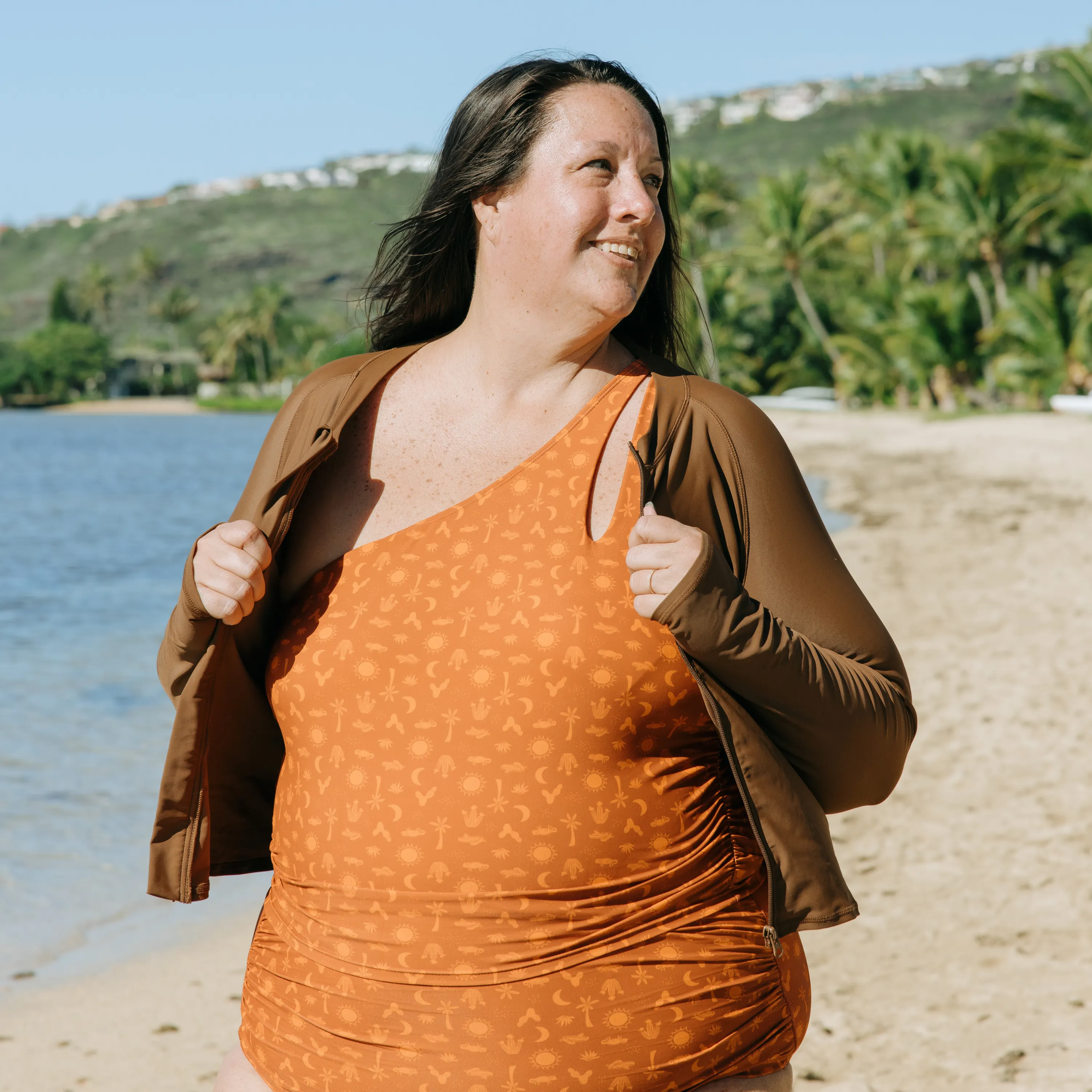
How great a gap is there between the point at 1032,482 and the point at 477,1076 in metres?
20.8

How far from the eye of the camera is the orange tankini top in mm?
1497

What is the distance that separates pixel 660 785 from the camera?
5.14 ft

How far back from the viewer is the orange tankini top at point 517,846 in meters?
1.50

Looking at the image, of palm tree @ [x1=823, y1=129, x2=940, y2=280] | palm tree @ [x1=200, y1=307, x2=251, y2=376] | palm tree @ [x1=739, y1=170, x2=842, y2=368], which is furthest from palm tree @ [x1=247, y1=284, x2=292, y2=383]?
palm tree @ [x1=823, y1=129, x2=940, y2=280]

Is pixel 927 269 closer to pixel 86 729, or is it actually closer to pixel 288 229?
pixel 86 729

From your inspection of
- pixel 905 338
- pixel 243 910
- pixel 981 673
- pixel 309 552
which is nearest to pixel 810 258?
pixel 905 338

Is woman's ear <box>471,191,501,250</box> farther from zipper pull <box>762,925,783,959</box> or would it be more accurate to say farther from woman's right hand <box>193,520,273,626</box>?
zipper pull <box>762,925,783,959</box>

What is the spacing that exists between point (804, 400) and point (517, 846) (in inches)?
1845

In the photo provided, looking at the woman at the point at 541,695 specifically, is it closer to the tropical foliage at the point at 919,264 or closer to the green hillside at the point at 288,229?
the tropical foliage at the point at 919,264

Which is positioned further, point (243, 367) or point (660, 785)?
point (243, 367)

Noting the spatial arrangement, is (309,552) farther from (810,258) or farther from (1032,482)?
(810,258)

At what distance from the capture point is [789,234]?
44.8 m

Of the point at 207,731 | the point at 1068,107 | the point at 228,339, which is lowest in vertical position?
the point at 228,339

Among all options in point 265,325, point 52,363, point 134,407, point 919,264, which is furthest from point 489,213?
point 52,363
